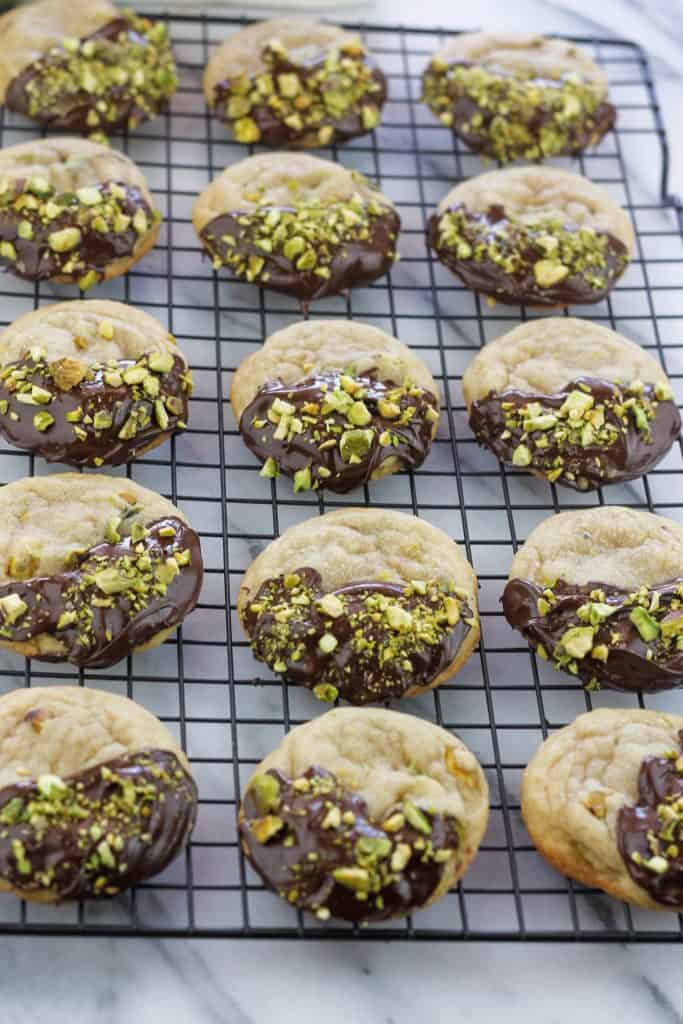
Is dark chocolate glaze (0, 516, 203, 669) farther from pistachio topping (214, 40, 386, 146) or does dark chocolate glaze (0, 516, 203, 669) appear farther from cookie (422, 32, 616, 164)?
cookie (422, 32, 616, 164)

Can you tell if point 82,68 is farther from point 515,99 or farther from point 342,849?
point 342,849

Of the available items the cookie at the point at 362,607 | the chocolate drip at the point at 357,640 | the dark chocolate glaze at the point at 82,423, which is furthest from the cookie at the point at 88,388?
the chocolate drip at the point at 357,640

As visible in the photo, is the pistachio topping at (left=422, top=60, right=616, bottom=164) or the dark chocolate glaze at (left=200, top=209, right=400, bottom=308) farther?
the pistachio topping at (left=422, top=60, right=616, bottom=164)

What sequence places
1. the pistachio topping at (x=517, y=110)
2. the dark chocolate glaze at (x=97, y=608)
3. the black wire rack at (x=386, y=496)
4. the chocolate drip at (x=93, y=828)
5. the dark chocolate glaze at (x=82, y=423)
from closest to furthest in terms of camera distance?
1. the chocolate drip at (x=93, y=828)
2. the black wire rack at (x=386, y=496)
3. the dark chocolate glaze at (x=97, y=608)
4. the dark chocolate glaze at (x=82, y=423)
5. the pistachio topping at (x=517, y=110)

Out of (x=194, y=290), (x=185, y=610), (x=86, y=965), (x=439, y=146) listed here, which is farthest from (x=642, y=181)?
(x=86, y=965)

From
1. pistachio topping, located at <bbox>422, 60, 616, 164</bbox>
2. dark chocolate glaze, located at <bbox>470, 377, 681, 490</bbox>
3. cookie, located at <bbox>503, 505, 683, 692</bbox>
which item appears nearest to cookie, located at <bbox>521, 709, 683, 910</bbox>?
cookie, located at <bbox>503, 505, 683, 692</bbox>

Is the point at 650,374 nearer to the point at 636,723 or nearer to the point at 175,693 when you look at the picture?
the point at 636,723

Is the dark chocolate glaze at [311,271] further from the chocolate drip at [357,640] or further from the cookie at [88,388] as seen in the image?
the chocolate drip at [357,640]
